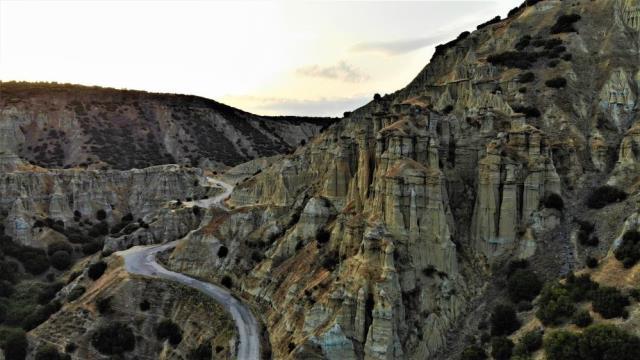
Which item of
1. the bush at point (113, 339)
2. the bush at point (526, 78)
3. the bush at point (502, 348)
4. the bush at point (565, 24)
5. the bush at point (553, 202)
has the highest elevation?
the bush at point (565, 24)

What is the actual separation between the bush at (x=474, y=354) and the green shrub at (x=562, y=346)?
17.3 feet

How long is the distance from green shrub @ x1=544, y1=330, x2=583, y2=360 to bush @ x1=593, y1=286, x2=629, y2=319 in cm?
263

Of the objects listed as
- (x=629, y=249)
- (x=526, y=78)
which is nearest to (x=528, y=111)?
(x=526, y=78)

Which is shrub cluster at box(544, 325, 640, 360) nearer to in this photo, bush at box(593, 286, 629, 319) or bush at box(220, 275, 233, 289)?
bush at box(593, 286, 629, 319)

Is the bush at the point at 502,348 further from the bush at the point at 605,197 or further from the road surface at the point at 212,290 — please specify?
the road surface at the point at 212,290

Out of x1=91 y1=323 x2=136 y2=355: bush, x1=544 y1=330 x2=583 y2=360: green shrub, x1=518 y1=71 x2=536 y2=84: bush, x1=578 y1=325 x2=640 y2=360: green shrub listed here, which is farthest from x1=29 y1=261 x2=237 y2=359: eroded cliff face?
x1=518 y1=71 x2=536 y2=84: bush

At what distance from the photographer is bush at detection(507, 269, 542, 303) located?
3512 centimetres

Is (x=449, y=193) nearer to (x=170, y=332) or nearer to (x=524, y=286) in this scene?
(x=524, y=286)

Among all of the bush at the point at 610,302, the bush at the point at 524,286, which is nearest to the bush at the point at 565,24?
the bush at the point at 524,286

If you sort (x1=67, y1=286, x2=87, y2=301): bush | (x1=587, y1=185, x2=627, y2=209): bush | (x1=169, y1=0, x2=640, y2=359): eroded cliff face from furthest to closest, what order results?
(x1=67, y1=286, x2=87, y2=301): bush
(x1=587, y1=185, x2=627, y2=209): bush
(x1=169, y1=0, x2=640, y2=359): eroded cliff face

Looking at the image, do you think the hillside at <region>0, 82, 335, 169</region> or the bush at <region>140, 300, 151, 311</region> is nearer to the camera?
the bush at <region>140, 300, 151, 311</region>

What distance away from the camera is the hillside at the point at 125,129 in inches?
4771

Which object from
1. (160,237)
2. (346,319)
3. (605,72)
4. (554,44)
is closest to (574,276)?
(346,319)

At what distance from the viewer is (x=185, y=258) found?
205 ft
